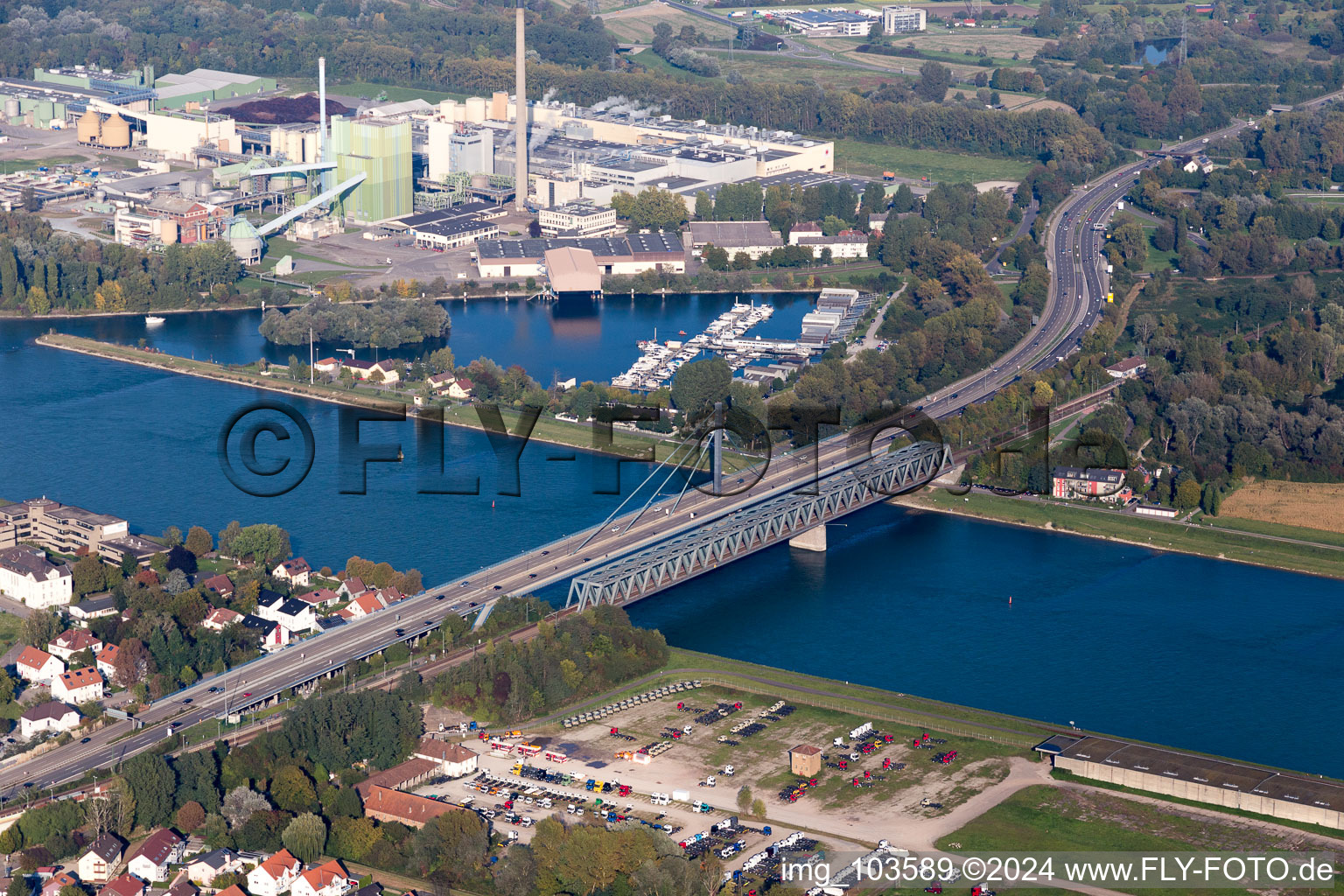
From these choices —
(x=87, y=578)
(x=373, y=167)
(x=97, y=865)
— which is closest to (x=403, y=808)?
(x=97, y=865)

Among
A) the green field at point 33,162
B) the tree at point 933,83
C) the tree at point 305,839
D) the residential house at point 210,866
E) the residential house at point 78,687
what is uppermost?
the tree at point 933,83

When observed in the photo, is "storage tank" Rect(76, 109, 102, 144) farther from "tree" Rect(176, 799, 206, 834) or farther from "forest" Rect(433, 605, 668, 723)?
"tree" Rect(176, 799, 206, 834)

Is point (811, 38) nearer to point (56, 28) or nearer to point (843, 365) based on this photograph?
point (56, 28)

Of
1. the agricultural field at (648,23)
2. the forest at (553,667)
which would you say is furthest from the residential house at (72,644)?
the agricultural field at (648,23)

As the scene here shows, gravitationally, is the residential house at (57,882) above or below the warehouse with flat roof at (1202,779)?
below

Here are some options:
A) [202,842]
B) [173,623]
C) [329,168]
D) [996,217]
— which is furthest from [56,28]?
[202,842]

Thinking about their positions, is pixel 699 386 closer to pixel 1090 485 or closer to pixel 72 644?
pixel 1090 485

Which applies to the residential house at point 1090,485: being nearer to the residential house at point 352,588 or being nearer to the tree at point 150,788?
the residential house at point 352,588
